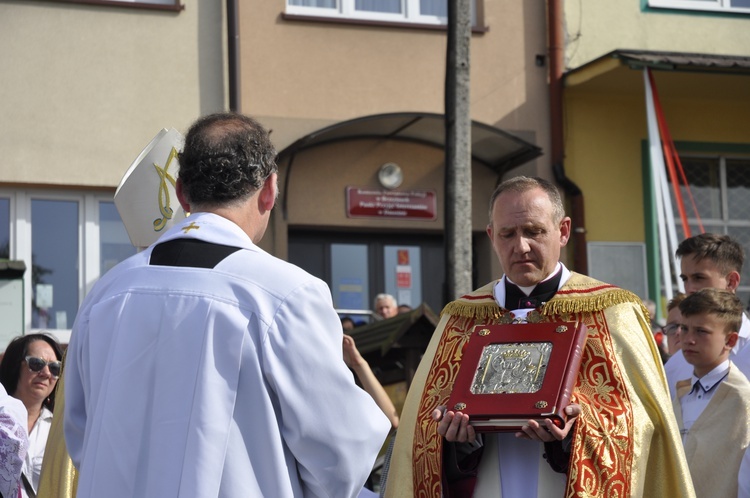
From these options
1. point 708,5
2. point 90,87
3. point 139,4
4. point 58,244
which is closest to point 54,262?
point 58,244

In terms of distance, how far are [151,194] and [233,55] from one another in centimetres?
706

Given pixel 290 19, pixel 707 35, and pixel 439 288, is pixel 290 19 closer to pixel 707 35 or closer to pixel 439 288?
pixel 439 288

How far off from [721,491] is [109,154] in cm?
800

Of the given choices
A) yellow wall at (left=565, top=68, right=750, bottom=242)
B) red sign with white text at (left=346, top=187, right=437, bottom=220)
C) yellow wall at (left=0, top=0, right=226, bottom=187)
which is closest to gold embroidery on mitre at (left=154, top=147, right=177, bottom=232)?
yellow wall at (left=0, top=0, right=226, bottom=187)

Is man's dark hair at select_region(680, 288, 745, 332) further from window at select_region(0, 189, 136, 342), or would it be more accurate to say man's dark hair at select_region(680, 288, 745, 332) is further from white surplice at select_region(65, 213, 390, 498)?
window at select_region(0, 189, 136, 342)

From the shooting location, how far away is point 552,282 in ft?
16.4

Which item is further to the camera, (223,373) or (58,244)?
(58,244)

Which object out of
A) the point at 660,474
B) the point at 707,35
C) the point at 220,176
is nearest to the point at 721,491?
the point at 660,474

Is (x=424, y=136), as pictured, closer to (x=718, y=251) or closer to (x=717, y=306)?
(x=718, y=251)

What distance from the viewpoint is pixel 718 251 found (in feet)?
21.5

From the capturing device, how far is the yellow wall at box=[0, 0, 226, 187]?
12.3m

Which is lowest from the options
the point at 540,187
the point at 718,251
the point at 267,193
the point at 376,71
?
the point at 718,251

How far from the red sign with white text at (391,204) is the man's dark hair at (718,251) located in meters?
6.82

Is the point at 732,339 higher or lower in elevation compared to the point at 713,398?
higher
